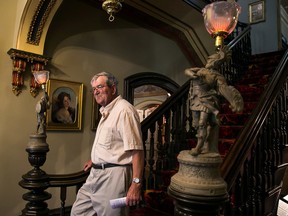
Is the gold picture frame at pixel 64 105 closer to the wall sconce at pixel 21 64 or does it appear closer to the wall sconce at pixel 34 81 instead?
the wall sconce at pixel 34 81

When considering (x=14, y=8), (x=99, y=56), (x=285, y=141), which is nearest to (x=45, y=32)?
(x=14, y=8)

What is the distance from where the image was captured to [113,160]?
5.00 feet

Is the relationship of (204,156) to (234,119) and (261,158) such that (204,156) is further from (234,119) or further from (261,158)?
(234,119)

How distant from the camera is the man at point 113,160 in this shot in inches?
58.5

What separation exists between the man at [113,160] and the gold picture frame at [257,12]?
20.8 feet

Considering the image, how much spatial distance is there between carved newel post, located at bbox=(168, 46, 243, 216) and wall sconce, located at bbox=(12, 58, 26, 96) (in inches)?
99.7

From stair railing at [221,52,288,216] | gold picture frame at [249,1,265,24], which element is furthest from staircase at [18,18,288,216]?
gold picture frame at [249,1,265,24]

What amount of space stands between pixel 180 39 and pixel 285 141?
3.18 metres

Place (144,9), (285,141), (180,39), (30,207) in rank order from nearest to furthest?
(30,207), (285,141), (144,9), (180,39)

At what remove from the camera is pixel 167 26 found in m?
4.52

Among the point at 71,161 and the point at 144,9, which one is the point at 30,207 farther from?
the point at 144,9

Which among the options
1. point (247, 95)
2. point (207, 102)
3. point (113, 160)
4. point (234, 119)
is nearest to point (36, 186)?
point (113, 160)

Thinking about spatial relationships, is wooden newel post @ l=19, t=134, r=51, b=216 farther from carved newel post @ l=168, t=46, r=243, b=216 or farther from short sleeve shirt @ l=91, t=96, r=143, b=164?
carved newel post @ l=168, t=46, r=243, b=216

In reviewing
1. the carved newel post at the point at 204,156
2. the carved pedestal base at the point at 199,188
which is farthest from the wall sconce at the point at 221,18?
the carved pedestal base at the point at 199,188
